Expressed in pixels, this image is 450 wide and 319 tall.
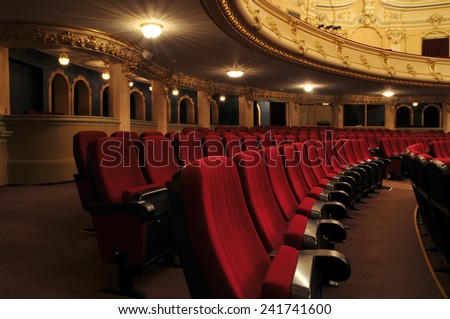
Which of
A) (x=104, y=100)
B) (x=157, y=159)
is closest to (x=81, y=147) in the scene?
(x=157, y=159)

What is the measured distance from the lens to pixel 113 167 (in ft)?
6.57

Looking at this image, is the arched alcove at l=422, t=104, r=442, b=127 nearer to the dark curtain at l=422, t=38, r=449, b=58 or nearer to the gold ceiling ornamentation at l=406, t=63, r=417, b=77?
the dark curtain at l=422, t=38, r=449, b=58

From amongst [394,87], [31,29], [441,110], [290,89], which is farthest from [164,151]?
[441,110]

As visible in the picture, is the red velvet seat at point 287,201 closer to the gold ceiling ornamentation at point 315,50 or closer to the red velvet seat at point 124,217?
the red velvet seat at point 124,217

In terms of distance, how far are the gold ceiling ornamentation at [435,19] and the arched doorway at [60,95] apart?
14953 millimetres

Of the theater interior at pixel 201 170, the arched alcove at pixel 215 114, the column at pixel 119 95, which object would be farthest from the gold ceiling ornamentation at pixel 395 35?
the column at pixel 119 95

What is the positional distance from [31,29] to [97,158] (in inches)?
196

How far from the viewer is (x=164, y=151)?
8.40 ft

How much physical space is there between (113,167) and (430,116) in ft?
56.8

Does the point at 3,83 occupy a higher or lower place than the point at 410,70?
lower

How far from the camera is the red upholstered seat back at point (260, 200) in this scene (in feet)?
4.15

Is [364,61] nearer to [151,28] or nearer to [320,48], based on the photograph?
[320,48]

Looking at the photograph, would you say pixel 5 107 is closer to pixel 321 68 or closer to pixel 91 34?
pixel 91 34

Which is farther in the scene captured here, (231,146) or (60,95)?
(60,95)
